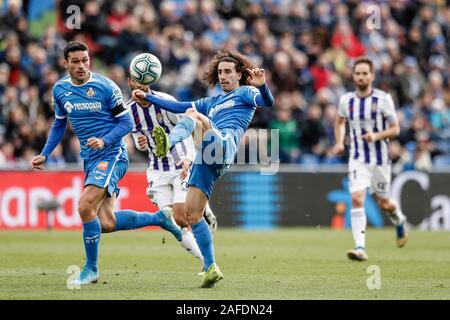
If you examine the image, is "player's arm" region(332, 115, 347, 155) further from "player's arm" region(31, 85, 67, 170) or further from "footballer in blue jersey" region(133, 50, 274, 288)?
"player's arm" region(31, 85, 67, 170)

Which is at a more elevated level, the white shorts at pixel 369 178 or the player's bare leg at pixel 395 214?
the white shorts at pixel 369 178

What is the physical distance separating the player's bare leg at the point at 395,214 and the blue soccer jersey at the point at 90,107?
18.2 feet

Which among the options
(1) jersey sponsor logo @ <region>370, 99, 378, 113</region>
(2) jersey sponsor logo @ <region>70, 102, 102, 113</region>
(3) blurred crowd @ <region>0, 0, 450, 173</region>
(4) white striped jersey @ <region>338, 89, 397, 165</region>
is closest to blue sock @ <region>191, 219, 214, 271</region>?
(2) jersey sponsor logo @ <region>70, 102, 102, 113</region>

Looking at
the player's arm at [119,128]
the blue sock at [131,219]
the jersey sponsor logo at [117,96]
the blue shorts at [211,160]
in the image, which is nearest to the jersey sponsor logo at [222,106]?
the blue shorts at [211,160]

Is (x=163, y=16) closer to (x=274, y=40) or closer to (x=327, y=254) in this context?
(x=274, y=40)

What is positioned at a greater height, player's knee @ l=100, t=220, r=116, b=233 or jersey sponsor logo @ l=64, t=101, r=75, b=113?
jersey sponsor logo @ l=64, t=101, r=75, b=113

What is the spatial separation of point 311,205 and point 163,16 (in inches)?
227

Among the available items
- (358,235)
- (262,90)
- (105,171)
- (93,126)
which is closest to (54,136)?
(93,126)

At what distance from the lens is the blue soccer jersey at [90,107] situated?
35.4ft

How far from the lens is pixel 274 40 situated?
2398 centimetres

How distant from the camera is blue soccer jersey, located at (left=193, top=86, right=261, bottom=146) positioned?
10.6 meters

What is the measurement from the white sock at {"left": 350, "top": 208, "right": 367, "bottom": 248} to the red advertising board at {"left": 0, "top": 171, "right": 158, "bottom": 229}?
6.14 metres

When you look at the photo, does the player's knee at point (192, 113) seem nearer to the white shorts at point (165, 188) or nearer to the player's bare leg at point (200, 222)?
the player's bare leg at point (200, 222)

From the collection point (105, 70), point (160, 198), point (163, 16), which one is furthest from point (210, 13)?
point (160, 198)
